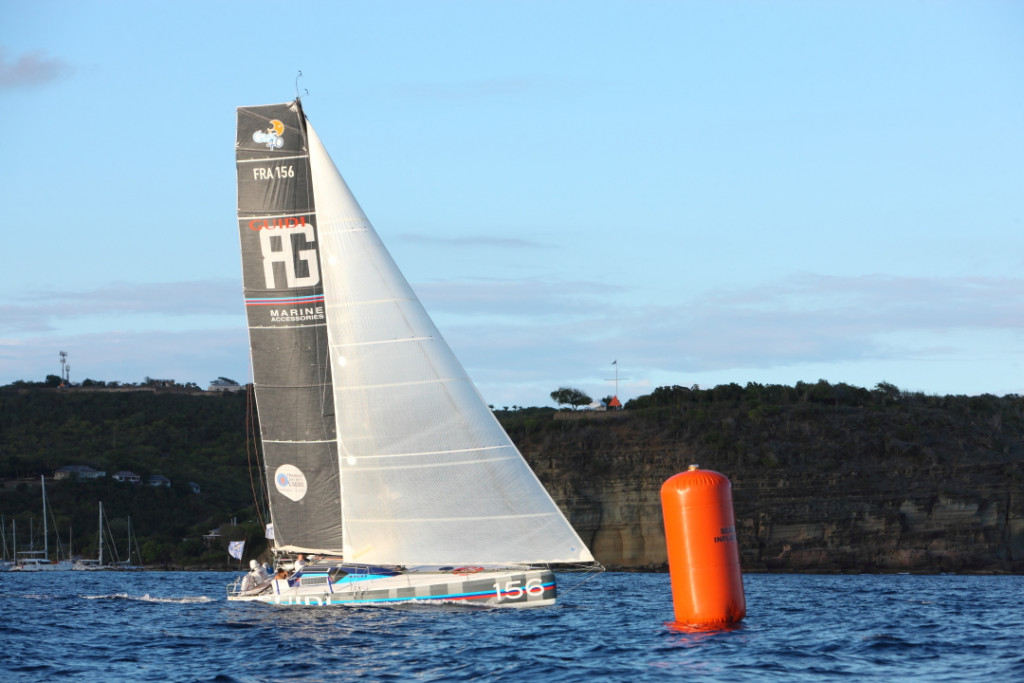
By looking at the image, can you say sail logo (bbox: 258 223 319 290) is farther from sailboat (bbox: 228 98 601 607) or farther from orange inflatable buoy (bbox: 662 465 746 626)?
orange inflatable buoy (bbox: 662 465 746 626)

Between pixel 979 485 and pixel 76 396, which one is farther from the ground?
pixel 76 396

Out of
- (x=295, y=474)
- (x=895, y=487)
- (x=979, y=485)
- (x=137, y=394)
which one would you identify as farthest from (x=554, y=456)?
(x=137, y=394)

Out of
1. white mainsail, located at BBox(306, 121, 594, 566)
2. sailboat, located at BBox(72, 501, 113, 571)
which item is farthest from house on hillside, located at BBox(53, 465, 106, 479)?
white mainsail, located at BBox(306, 121, 594, 566)

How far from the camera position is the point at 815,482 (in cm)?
6469

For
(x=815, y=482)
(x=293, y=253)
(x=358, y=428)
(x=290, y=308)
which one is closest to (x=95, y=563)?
(x=815, y=482)

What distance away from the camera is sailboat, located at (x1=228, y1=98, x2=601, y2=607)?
79.9 ft

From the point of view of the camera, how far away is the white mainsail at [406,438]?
24.2 meters

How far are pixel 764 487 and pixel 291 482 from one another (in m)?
42.6

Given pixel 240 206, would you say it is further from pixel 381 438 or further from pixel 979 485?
pixel 979 485

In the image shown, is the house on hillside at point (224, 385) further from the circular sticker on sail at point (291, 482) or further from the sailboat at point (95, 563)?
the circular sticker on sail at point (291, 482)

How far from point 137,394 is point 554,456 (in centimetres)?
7911

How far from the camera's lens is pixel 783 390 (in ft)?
265

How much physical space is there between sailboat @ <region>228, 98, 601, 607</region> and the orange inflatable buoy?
7573mm

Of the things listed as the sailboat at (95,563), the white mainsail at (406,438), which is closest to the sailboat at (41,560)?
the sailboat at (95,563)
